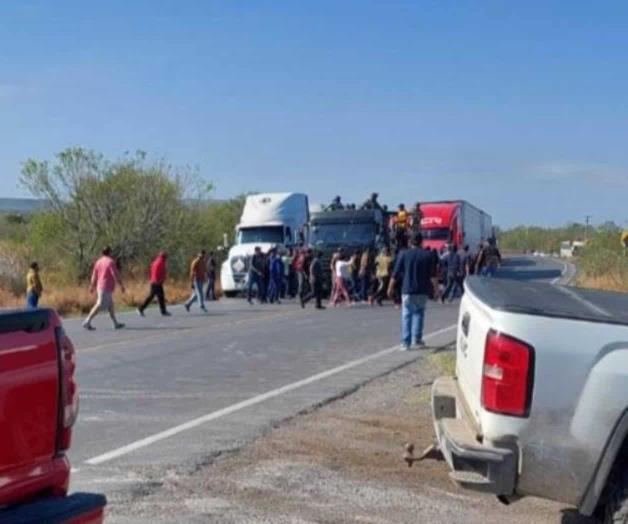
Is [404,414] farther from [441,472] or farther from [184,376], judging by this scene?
[184,376]

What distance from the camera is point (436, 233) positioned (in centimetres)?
4634

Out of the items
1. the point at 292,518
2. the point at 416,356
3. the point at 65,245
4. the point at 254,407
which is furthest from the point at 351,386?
the point at 65,245

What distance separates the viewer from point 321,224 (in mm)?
36812

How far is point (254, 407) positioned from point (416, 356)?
16.9ft

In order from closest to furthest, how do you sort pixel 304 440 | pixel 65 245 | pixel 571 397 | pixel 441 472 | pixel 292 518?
pixel 571 397
pixel 292 518
pixel 441 472
pixel 304 440
pixel 65 245

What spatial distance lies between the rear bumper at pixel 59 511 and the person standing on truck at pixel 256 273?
3043cm

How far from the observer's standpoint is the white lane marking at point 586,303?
593 centimetres

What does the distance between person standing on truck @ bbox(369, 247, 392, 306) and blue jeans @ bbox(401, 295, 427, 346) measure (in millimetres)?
13603

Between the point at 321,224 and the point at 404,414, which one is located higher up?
the point at 321,224

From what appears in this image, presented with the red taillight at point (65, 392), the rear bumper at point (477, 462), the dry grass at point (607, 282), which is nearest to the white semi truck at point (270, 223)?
the dry grass at point (607, 282)

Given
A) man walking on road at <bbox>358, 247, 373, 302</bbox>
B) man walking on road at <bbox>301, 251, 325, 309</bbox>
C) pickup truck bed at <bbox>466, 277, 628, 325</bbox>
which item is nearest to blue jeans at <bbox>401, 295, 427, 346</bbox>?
pickup truck bed at <bbox>466, 277, 628, 325</bbox>

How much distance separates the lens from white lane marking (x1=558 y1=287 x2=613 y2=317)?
5929 millimetres

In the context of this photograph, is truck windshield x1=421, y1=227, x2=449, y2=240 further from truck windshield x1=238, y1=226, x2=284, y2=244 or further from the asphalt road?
the asphalt road

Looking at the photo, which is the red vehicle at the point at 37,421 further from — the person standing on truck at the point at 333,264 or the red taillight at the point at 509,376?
the person standing on truck at the point at 333,264
